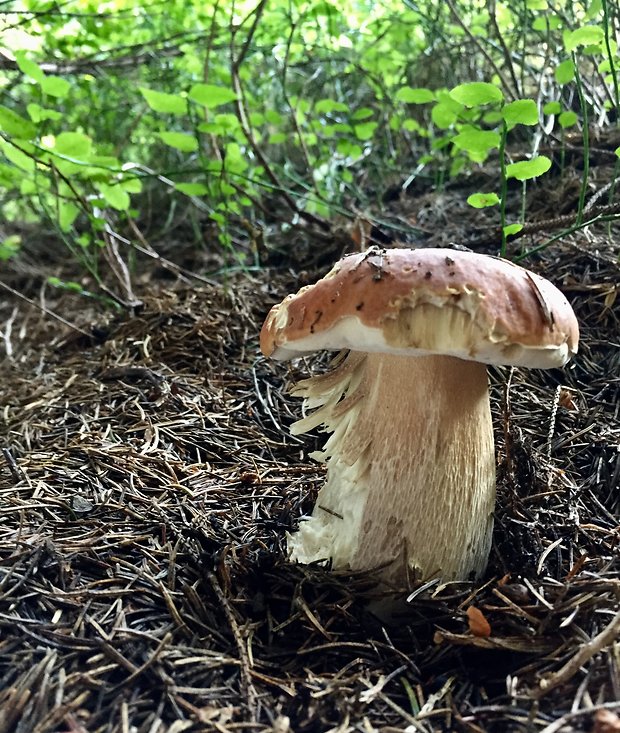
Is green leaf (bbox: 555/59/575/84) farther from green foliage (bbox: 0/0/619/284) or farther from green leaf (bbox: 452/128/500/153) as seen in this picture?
green leaf (bbox: 452/128/500/153)

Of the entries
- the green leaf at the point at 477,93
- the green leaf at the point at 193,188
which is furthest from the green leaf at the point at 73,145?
the green leaf at the point at 477,93

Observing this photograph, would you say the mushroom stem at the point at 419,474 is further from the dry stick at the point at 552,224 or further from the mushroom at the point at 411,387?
the dry stick at the point at 552,224

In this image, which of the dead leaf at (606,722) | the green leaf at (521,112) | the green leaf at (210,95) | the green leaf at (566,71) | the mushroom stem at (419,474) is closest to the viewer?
the dead leaf at (606,722)

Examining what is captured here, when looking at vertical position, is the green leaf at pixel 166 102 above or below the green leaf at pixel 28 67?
below

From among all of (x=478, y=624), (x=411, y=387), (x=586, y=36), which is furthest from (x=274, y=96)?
(x=478, y=624)

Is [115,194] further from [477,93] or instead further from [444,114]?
[477,93]

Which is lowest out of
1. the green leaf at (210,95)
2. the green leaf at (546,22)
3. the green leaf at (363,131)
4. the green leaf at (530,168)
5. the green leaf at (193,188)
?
the green leaf at (193,188)
